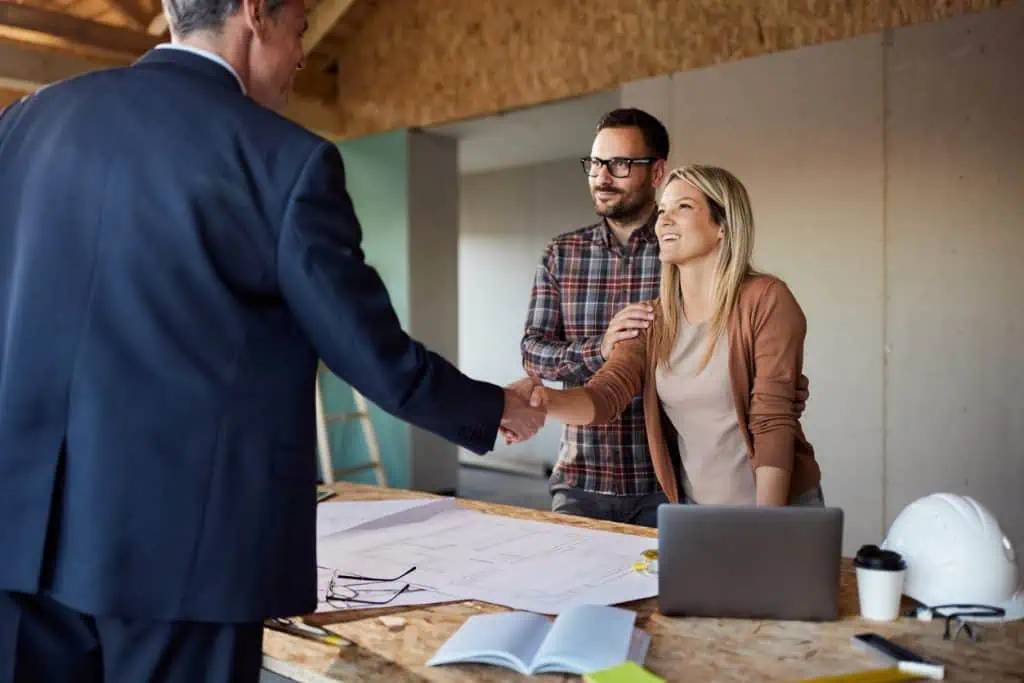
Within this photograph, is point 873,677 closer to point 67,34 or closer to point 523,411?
point 523,411

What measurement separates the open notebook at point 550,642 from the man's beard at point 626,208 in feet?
4.60

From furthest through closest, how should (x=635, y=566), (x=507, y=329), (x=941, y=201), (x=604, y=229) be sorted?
(x=507, y=329), (x=941, y=201), (x=604, y=229), (x=635, y=566)

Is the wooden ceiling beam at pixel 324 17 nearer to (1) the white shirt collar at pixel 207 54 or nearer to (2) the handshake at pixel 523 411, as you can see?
(2) the handshake at pixel 523 411

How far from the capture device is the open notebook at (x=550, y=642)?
1081 millimetres

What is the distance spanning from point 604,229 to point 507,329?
5.64 meters

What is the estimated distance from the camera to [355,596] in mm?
1425

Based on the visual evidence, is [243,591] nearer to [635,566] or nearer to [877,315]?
[635,566]

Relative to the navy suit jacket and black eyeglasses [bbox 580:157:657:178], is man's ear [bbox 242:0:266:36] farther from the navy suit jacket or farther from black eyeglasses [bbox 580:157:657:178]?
black eyeglasses [bbox 580:157:657:178]

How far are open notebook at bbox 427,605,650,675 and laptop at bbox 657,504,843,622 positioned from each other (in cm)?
11

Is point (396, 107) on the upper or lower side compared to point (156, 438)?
upper

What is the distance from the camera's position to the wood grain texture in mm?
4250

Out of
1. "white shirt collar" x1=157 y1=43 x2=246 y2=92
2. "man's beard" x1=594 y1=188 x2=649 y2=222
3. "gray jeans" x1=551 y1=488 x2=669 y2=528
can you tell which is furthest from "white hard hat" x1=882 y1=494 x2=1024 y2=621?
"man's beard" x1=594 y1=188 x2=649 y2=222

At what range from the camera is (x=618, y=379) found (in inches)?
81.8

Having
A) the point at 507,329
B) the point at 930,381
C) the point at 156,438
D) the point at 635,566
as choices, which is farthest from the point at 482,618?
the point at 507,329
